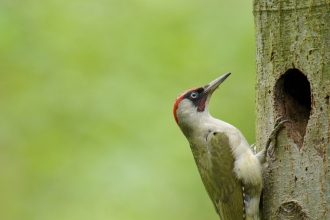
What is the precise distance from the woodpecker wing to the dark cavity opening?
0.79 metres

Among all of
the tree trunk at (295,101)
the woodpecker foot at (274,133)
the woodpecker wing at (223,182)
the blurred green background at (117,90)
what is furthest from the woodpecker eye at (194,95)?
the blurred green background at (117,90)

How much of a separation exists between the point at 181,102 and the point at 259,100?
1185 mm

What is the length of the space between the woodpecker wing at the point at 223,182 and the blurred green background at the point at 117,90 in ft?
9.87

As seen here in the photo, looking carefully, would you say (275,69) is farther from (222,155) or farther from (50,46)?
(50,46)

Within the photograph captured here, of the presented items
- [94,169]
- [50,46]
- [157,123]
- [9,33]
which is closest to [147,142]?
[157,123]

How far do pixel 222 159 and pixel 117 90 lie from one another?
3881 mm

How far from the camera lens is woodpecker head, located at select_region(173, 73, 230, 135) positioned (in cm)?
628

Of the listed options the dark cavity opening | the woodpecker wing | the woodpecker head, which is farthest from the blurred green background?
the dark cavity opening

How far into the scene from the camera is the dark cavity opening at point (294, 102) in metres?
5.13

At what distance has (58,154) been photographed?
29.2 feet

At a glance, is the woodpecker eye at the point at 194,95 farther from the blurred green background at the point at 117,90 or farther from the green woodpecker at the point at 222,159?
the blurred green background at the point at 117,90

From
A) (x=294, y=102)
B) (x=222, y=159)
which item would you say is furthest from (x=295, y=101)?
(x=222, y=159)

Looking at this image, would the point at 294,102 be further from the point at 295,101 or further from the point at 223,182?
the point at 223,182

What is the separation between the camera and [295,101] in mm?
5285
